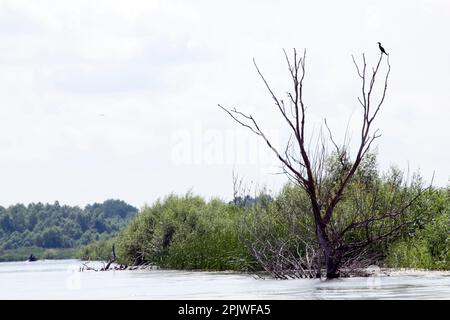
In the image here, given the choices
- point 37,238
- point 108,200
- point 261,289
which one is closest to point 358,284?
point 261,289

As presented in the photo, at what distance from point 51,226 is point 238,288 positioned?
10519 cm

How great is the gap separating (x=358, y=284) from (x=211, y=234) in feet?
49.6

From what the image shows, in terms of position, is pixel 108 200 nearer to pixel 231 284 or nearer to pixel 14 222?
pixel 14 222

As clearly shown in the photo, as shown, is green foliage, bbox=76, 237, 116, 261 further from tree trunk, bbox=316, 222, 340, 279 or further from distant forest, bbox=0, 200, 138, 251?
distant forest, bbox=0, 200, 138, 251

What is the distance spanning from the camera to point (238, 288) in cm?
2770

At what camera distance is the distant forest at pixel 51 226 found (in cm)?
12269

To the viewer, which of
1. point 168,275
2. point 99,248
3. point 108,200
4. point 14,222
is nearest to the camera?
point 168,275

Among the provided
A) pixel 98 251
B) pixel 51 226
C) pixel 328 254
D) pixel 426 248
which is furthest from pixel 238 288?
pixel 51 226

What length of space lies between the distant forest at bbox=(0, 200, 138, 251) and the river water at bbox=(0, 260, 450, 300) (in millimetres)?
79994

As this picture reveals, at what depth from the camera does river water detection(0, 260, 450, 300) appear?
23781mm

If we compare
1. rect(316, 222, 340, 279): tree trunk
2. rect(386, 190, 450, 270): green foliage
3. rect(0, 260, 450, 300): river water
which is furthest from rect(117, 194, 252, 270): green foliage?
rect(316, 222, 340, 279): tree trunk

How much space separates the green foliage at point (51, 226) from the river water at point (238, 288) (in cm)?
7999
